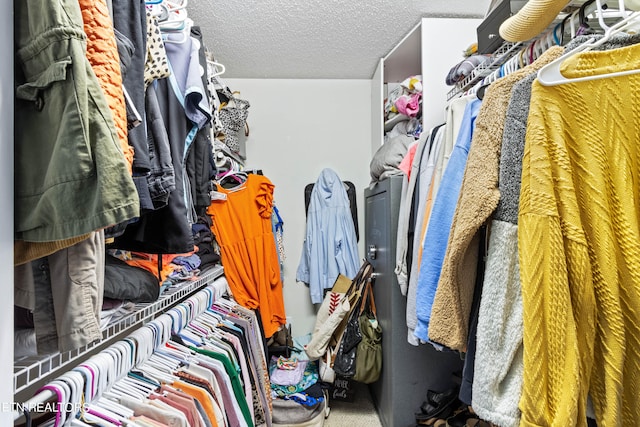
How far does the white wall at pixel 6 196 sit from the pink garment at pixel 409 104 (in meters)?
2.02

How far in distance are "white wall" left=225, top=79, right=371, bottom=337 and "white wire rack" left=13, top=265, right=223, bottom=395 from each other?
127 centimetres

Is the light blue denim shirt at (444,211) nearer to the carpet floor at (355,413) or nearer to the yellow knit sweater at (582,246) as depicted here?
the yellow knit sweater at (582,246)

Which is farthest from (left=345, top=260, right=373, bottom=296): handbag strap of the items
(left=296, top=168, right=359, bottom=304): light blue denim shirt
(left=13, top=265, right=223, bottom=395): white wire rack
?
(left=13, top=265, right=223, bottom=395): white wire rack

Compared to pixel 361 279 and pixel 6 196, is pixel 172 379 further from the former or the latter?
pixel 361 279

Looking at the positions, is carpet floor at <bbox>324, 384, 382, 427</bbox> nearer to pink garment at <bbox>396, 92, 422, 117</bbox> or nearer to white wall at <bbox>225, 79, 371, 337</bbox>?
white wall at <bbox>225, 79, 371, 337</bbox>

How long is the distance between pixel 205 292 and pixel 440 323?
105 centimetres

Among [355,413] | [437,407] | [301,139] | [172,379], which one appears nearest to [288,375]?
[355,413]

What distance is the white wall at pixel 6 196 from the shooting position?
1.45ft

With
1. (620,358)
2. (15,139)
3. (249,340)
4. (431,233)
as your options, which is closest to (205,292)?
(249,340)

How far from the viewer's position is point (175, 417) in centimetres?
79

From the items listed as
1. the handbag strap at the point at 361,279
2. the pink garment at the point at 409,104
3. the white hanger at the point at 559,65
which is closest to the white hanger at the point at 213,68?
the pink garment at the point at 409,104

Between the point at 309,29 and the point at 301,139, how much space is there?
0.91 m

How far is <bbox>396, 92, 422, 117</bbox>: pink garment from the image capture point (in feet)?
7.30

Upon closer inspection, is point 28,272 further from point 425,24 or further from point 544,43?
point 425,24
